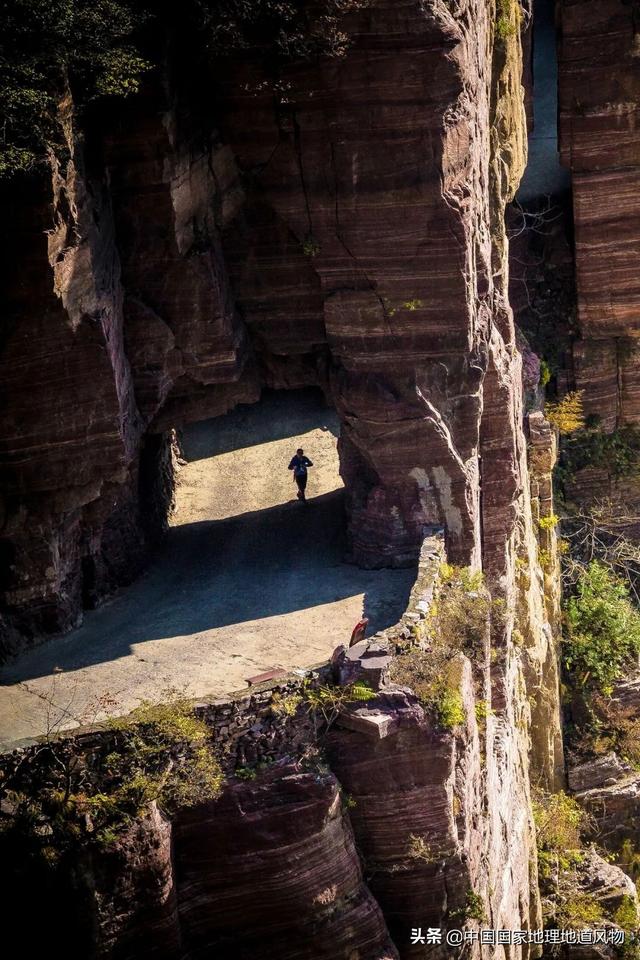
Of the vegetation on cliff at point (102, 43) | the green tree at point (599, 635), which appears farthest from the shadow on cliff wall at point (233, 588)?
the green tree at point (599, 635)

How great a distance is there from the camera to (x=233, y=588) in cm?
2353

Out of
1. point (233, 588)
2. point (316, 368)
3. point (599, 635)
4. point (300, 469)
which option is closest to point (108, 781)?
point (233, 588)

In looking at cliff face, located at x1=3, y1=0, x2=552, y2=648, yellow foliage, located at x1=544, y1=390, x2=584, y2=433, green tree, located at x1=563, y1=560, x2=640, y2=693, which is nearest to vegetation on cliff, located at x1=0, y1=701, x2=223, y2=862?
cliff face, located at x1=3, y1=0, x2=552, y2=648

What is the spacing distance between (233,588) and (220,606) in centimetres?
77

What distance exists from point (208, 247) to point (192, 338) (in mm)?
1499

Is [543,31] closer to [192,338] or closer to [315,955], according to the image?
[192,338]

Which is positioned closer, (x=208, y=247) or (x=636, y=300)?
(x=208, y=247)

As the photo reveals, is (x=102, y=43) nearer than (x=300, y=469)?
Yes

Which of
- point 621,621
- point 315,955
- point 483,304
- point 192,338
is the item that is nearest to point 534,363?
point 621,621

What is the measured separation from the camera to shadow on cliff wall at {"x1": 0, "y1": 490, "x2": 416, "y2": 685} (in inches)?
850

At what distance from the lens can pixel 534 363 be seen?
31922 mm

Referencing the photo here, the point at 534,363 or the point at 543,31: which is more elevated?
the point at 543,31

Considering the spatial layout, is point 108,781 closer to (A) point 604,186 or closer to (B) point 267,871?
(B) point 267,871

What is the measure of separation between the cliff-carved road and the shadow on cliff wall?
3 centimetres
